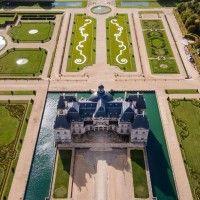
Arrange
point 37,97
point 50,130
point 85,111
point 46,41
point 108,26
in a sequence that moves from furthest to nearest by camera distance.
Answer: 1. point 108,26
2. point 46,41
3. point 37,97
4. point 50,130
5. point 85,111

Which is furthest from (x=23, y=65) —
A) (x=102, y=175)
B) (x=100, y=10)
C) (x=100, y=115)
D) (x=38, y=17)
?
(x=102, y=175)

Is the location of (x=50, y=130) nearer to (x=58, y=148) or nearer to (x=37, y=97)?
(x=58, y=148)

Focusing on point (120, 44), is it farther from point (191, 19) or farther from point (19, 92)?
point (19, 92)

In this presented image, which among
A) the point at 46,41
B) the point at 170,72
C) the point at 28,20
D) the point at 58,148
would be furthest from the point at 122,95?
the point at 28,20

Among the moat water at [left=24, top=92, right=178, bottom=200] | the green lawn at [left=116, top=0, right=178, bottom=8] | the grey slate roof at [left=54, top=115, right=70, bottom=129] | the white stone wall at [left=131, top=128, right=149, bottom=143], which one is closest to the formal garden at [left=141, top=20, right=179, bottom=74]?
the green lawn at [left=116, top=0, right=178, bottom=8]

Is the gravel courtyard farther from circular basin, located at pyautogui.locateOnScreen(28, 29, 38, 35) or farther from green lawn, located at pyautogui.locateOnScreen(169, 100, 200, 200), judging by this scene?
circular basin, located at pyautogui.locateOnScreen(28, 29, 38, 35)

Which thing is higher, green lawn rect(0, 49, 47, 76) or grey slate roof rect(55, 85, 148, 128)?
green lawn rect(0, 49, 47, 76)
